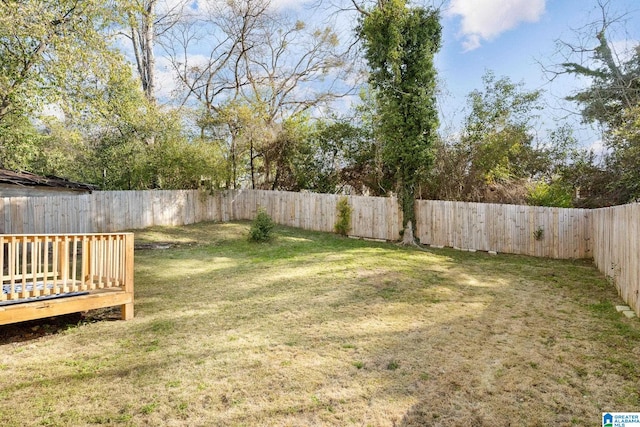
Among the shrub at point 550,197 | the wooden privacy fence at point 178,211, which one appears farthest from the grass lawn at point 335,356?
the wooden privacy fence at point 178,211

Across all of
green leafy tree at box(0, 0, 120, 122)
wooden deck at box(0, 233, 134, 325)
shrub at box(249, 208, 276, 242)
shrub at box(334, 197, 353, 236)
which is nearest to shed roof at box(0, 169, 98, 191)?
green leafy tree at box(0, 0, 120, 122)

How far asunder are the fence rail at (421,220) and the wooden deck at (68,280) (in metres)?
6.48

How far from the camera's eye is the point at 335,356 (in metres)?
3.44

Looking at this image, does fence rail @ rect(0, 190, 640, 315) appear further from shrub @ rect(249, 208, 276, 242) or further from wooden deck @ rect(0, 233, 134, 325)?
wooden deck @ rect(0, 233, 134, 325)

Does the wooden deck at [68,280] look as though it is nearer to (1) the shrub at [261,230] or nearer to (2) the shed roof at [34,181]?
(1) the shrub at [261,230]

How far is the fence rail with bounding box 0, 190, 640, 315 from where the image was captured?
579 centimetres

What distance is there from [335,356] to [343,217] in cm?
914

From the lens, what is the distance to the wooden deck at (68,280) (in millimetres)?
3770

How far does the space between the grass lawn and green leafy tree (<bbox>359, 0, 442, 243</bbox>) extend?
184 inches

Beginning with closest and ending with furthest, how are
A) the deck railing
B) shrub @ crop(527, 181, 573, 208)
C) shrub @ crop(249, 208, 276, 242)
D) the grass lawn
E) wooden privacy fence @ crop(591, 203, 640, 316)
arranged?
1. the grass lawn
2. the deck railing
3. wooden privacy fence @ crop(591, 203, 640, 316)
4. shrub @ crop(527, 181, 573, 208)
5. shrub @ crop(249, 208, 276, 242)

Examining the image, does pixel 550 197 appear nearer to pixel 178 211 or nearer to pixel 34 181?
pixel 178 211

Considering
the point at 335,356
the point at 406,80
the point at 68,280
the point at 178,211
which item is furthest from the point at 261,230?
the point at 335,356

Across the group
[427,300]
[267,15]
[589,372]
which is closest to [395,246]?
[427,300]

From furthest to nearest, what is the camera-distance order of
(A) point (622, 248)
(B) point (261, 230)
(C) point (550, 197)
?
(B) point (261, 230) < (C) point (550, 197) < (A) point (622, 248)
